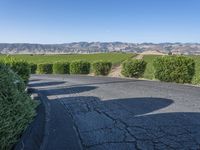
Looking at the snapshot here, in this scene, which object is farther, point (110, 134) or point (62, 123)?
point (62, 123)

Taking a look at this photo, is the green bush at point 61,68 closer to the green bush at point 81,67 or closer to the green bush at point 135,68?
the green bush at point 81,67

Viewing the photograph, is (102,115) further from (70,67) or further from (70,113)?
(70,67)

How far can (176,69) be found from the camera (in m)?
20.6

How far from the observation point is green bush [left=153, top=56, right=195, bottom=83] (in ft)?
67.0

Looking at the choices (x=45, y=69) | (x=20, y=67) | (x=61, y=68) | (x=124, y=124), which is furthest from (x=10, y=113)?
(x=45, y=69)

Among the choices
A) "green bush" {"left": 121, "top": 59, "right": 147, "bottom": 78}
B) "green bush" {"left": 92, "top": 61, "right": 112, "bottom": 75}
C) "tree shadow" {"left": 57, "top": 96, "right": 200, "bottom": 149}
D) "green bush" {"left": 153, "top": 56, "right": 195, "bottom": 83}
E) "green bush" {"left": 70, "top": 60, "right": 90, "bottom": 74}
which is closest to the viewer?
"tree shadow" {"left": 57, "top": 96, "right": 200, "bottom": 149}

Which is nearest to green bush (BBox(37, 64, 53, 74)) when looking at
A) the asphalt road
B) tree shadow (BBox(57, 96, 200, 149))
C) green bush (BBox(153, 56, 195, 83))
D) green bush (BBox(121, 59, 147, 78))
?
green bush (BBox(121, 59, 147, 78))

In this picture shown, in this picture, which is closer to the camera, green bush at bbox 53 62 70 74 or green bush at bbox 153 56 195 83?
green bush at bbox 153 56 195 83

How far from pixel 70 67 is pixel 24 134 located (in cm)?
3118

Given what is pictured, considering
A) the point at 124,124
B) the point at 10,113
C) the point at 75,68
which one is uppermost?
the point at 10,113

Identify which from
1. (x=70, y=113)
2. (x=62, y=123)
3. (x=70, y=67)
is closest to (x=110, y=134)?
(x=62, y=123)

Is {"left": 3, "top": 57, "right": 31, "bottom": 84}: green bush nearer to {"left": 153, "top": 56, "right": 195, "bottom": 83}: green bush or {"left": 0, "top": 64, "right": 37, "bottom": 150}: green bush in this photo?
{"left": 0, "top": 64, "right": 37, "bottom": 150}: green bush

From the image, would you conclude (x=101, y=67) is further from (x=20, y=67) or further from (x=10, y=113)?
(x=10, y=113)

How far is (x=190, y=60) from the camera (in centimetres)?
2047
